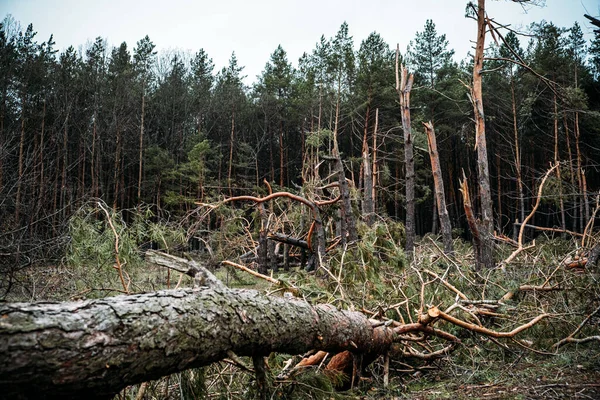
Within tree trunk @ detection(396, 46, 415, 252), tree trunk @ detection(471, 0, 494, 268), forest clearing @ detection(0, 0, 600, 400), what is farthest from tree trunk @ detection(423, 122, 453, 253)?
tree trunk @ detection(396, 46, 415, 252)

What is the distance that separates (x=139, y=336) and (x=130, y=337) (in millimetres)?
35

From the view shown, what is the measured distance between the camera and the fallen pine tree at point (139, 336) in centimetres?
111

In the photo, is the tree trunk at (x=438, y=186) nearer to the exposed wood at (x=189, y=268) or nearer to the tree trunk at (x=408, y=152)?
the tree trunk at (x=408, y=152)

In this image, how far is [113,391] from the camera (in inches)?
53.2

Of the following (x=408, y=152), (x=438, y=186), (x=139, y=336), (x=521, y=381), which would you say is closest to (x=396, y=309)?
→ (x=521, y=381)

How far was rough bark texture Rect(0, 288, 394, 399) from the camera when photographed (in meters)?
1.10

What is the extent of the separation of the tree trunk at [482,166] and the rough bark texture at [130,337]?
18.4 feet

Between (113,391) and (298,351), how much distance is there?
1.11 metres

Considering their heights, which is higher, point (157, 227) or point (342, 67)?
point (342, 67)

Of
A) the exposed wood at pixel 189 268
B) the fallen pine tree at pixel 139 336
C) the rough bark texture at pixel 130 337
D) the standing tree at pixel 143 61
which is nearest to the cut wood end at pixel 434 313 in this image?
the fallen pine tree at pixel 139 336

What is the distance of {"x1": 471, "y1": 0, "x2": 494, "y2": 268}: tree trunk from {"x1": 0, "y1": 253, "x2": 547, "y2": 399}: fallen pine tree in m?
5.32

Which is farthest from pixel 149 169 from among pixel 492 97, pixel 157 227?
pixel 492 97

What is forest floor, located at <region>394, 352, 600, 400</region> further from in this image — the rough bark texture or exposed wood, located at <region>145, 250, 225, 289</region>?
exposed wood, located at <region>145, 250, 225, 289</region>

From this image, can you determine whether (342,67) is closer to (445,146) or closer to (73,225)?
Result: (445,146)
